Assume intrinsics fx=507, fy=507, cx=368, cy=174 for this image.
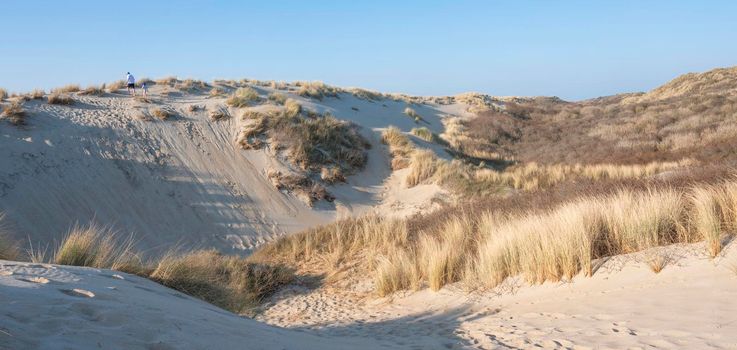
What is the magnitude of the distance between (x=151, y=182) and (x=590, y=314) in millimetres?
14630

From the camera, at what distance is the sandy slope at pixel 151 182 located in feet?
45.8

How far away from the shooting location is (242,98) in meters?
22.6

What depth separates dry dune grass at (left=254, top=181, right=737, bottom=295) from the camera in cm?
593

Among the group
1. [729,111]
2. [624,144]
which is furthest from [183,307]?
[729,111]

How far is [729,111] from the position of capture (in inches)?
1056

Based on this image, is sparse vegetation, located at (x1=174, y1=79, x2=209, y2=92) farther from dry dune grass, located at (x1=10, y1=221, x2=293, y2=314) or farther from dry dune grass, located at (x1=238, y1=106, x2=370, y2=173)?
dry dune grass, located at (x1=10, y1=221, x2=293, y2=314)

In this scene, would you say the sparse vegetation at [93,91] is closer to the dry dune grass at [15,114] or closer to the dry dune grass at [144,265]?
the dry dune grass at [15,114]

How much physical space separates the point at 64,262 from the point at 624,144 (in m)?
24.5

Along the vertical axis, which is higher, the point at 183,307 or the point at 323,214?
the point at 183,307

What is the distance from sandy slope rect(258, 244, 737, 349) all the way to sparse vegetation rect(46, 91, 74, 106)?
1525 centimetres

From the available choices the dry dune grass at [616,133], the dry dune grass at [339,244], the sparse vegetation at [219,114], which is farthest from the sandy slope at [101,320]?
the dry dune grass at [616,133]

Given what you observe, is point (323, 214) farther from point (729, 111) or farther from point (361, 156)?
point (729, 111)

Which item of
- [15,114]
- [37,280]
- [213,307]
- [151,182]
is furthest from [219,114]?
[37,280]

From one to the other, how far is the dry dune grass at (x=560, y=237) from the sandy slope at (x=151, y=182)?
7.53m
